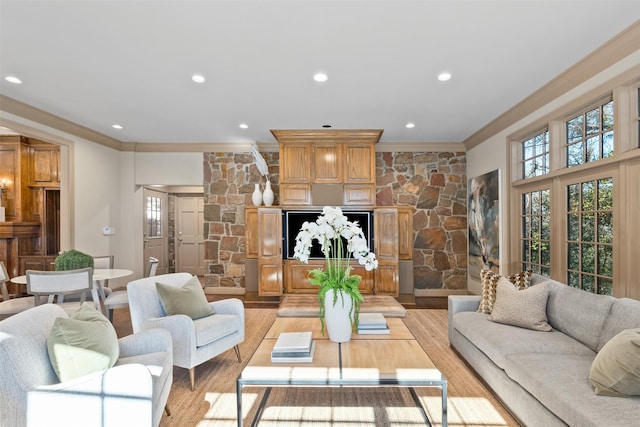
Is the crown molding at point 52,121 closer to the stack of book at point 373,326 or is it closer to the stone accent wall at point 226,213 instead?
the stone accent wall at point 226,213

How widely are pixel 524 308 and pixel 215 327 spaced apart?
2477mm

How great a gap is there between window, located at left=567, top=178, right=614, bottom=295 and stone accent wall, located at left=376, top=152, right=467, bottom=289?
8.39ft

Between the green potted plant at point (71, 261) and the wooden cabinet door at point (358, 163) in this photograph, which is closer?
the green potted plant at point (71, 261)

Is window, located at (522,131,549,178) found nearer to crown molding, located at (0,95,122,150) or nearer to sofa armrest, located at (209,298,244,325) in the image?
sofa armrest, located at (209,298,244,325)

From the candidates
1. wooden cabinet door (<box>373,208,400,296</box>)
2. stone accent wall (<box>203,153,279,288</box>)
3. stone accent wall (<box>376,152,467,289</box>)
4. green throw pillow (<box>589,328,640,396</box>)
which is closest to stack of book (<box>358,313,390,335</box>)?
green throw pillow (<box>589,328,640,396</box>)

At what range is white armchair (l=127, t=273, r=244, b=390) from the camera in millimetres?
2566

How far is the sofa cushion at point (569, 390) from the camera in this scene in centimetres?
153

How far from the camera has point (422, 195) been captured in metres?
6.09

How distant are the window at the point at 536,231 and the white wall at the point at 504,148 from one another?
293 mm

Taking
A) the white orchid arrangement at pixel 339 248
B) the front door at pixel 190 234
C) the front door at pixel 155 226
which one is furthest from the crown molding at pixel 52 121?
the white orchid arrangement at pixel 339 248

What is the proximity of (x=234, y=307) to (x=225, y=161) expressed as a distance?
368 cm

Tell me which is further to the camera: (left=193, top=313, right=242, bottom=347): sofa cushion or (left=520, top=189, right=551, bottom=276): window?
(left=520, top=189, right=551, bottom=276): window

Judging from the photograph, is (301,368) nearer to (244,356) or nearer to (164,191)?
(244,356)

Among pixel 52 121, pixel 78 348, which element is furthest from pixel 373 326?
pixel 52 121
